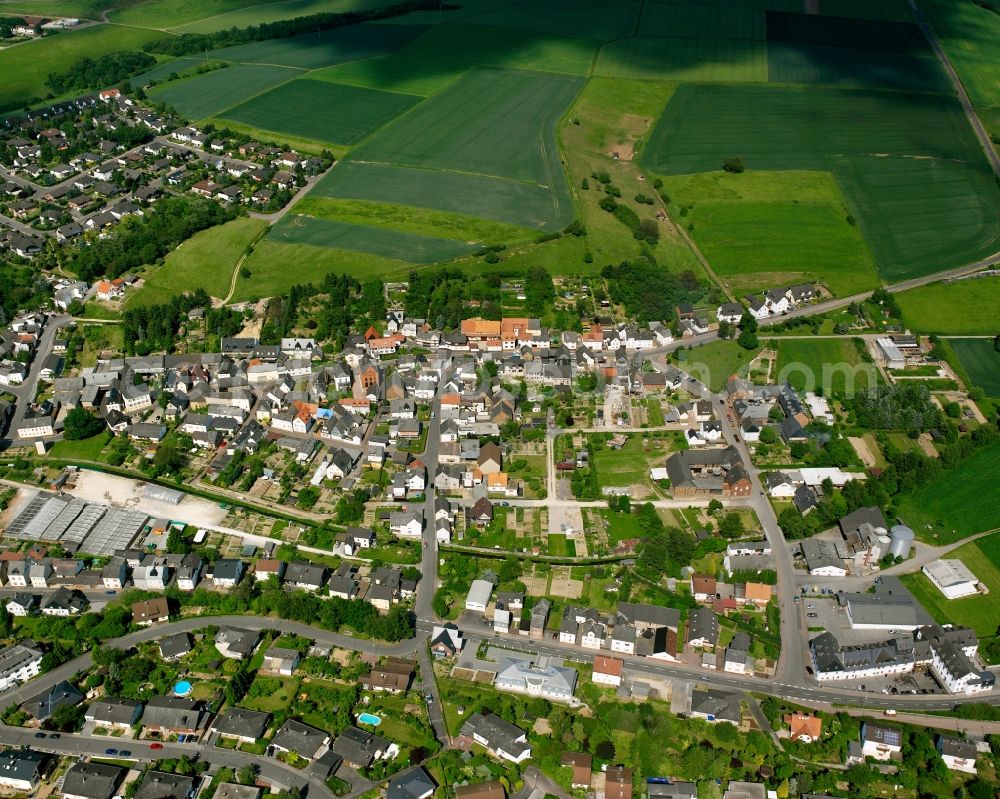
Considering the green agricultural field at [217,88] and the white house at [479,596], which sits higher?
the green agricultural field at [217,88]

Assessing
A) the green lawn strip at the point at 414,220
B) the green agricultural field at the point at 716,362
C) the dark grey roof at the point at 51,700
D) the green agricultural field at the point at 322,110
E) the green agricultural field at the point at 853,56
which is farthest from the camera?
the green agricultural field at the point at 853,56

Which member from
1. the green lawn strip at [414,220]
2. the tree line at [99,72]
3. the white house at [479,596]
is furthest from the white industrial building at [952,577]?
the tree line at [99,72]

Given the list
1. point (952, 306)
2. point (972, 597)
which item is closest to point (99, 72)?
point (952, 306)

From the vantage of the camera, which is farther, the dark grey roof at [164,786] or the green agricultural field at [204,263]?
the green agricultural field at [204,263]

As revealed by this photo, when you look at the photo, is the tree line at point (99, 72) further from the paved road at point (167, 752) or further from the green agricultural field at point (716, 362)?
the paved road at point (167, 752)

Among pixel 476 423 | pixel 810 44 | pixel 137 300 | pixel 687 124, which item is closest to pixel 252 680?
pixel 476 423

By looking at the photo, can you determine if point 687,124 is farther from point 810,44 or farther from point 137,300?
point 137,300

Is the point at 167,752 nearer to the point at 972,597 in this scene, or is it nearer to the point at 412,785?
the point at 412,785

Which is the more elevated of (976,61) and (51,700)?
(976,61)
